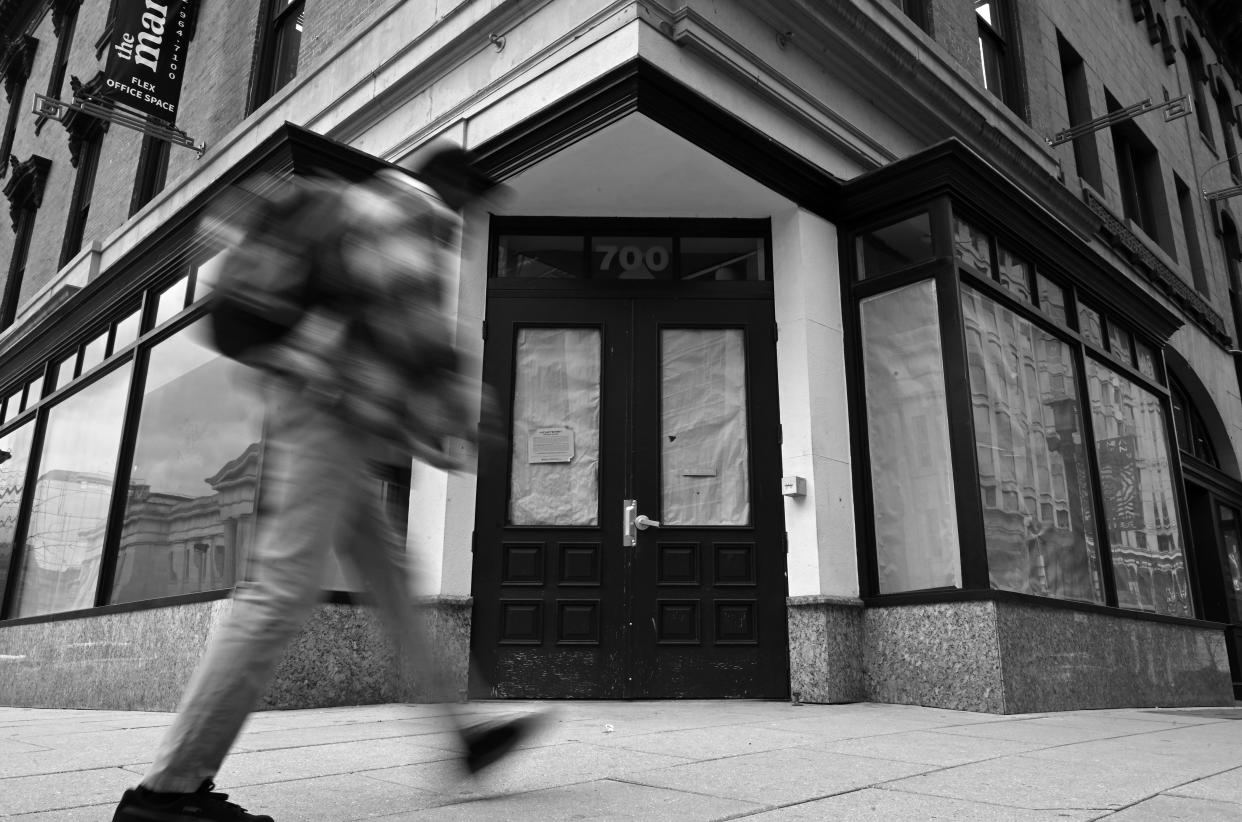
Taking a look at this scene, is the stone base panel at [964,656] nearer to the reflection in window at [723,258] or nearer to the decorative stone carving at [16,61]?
the reflection in window at [723,258]

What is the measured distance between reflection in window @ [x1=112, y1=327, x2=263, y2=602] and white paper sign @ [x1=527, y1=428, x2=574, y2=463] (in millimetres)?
2124

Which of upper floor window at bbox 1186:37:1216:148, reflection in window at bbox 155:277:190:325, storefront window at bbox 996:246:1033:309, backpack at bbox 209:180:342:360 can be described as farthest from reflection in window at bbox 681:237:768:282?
upper floor window at bbox 1186:37:1216:148

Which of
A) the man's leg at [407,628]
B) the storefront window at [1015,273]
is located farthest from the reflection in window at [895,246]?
the man's leg at [407,628]

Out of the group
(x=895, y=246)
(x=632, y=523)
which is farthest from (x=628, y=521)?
(x=895, y=246)

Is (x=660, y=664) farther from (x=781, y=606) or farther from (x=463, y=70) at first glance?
(x=463, y=70)

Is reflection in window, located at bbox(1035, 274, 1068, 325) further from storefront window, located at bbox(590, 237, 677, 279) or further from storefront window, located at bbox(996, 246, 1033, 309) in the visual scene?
storefront window, located at bbox(590, 237, 677, 279)

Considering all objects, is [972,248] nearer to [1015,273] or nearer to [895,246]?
[895,246]

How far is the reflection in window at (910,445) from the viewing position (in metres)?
7.10

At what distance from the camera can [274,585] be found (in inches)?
95.8

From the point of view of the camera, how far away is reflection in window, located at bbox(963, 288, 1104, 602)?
282 inches

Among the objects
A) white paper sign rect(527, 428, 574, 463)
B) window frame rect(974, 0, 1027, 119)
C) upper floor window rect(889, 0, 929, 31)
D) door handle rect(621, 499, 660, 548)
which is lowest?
door handle rect(621, 499, 660, 548)

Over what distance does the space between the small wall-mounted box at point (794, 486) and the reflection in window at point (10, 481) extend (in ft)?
30.7

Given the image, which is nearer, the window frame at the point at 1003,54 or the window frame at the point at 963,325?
the window frame at the point at 963,325

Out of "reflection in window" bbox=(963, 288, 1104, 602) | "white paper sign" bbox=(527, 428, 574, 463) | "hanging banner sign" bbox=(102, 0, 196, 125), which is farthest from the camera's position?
"hanging banner sign" bbox=(102, 0, 196, 125)
